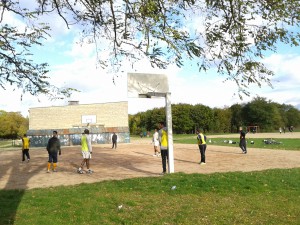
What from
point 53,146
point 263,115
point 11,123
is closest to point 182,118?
point 263,115

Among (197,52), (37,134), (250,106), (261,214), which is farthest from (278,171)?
(250,106)

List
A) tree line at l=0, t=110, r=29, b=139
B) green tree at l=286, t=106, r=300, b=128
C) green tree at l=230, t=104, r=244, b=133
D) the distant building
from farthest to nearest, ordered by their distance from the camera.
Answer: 1. green tree at l=286, t=106, r=300, b=128
2. green tree at l=230, t=104, r=244, b=133
3. tree line at l=0, t=110, r=29, b=139
4. the distant building

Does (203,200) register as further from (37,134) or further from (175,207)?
(37,134)

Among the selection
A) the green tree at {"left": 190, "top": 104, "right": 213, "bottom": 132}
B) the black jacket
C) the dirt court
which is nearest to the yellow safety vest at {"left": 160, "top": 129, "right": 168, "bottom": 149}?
the dirt court

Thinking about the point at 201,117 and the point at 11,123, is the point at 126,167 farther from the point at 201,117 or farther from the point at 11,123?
the point at 11,123

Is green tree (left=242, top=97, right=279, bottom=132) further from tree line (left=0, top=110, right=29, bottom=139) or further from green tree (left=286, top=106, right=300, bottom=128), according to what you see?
tree line (left=0, top=110, right=29, bottom=139)

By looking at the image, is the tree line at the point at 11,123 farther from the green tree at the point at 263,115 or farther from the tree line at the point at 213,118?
the green tree at the point at 263,115

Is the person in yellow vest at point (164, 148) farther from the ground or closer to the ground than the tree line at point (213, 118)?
closer to the ground

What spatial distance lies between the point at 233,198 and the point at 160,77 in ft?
22.4

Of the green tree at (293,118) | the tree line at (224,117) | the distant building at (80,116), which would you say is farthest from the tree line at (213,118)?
the distant building at (80,116)

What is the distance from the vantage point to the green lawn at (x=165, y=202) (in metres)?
6.84

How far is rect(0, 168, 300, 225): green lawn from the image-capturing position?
22.4ft

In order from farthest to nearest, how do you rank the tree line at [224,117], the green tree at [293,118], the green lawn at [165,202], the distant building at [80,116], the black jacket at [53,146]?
the green tree at [293,118] < the tree line at [224,117] < the distant building at [80,116] < the black jacket at [53,146] < the green lawn at [165,202]

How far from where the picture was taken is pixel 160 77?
13.9 metres
